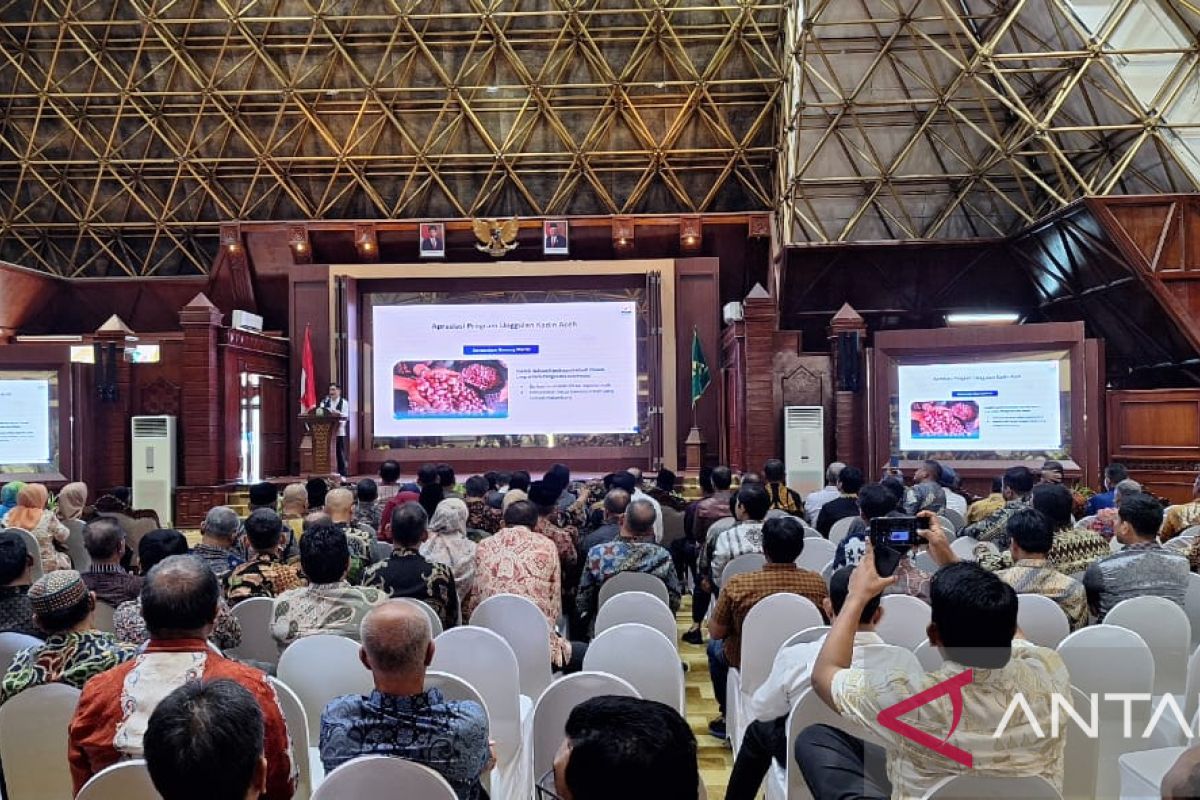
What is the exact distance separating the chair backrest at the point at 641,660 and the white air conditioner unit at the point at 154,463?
878cm

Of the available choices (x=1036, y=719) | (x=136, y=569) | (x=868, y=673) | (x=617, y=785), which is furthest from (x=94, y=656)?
(x=136, y=569)

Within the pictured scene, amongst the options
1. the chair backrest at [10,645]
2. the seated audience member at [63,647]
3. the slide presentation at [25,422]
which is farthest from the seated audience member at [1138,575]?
the slide presentation at [25,422]

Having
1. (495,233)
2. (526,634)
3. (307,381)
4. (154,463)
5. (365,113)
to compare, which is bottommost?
(526,634)

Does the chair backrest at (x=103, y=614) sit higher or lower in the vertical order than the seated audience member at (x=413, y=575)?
lower

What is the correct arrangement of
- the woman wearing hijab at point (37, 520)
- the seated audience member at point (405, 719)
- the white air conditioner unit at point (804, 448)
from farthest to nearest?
the white air conditioner unit at point (804, 448), the woman wearing hijab at point (37, 520), the seated audience member at point (405, 719)

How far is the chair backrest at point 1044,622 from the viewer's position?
2.76 meters

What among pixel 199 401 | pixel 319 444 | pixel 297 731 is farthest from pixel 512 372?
pixel 297 731

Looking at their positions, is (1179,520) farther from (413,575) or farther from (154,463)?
(154,463)

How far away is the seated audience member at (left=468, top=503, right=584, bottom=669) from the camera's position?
3.55 m

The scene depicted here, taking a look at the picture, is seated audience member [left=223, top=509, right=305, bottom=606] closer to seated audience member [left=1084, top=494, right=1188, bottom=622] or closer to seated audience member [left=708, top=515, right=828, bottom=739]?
seated audience member [left=708, top=515, right=828, bottom=739]

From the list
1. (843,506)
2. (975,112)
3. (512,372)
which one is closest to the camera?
(843,506)

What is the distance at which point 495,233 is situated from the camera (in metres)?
11.9

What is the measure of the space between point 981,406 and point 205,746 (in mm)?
9208

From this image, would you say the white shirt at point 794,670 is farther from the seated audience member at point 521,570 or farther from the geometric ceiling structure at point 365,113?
the geometric ceiling structure at point 365,113
